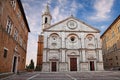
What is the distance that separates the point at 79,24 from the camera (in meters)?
34.7

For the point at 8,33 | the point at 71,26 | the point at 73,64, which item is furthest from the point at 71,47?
the point at 8,33

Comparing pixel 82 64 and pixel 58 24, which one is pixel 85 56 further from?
pixel 58 24

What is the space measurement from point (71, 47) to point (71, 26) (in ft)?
19.5

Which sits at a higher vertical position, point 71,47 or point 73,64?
point 71,47

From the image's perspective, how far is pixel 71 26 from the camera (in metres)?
34.4

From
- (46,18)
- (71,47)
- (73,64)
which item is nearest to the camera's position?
(73,64)

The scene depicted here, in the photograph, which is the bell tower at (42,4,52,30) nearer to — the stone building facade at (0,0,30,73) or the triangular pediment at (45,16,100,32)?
the triangular pediment at (45,16,100,32)

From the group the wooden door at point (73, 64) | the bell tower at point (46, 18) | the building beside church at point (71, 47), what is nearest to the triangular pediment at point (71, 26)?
the building beside church at point (71, 47)

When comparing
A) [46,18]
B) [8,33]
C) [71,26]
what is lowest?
[8,33]

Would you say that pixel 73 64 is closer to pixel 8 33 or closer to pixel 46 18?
pixel 8 33

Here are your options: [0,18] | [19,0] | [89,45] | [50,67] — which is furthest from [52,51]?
[0,18]

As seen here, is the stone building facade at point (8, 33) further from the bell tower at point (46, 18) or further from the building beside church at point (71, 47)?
the bell tower at point (46, 18)

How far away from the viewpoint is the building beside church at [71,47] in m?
31.2

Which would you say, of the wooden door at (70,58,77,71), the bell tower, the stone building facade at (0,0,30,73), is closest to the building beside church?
the wooden door at (70,58,77,71)
